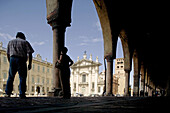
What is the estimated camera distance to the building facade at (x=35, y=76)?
40.4m

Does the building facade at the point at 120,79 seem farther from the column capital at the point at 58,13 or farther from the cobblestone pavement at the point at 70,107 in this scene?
the cobblestone pavement at the point at 70,107

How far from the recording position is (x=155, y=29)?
587 inches

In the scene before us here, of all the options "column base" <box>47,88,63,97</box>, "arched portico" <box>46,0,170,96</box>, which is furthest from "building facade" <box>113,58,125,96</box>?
"column base" <box>47,88,63,97</box>

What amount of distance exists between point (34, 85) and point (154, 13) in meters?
41.4

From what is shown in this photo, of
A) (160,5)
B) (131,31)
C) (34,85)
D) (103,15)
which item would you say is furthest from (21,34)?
(34,85)

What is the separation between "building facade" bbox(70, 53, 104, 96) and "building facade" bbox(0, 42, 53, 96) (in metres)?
14.5

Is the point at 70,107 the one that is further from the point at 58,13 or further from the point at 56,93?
the point at 58,13

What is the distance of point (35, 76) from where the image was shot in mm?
48844

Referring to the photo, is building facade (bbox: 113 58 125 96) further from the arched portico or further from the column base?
the column base

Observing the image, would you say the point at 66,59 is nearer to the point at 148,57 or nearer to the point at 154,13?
the point at 154,13

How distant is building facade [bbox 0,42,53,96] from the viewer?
4038 cm

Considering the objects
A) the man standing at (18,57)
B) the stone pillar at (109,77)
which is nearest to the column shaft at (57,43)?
the man standing at (18,57)

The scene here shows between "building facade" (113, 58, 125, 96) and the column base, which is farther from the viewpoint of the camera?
"building facade" (113, 58, 125, 96)

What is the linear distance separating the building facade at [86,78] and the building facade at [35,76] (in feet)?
47.7
